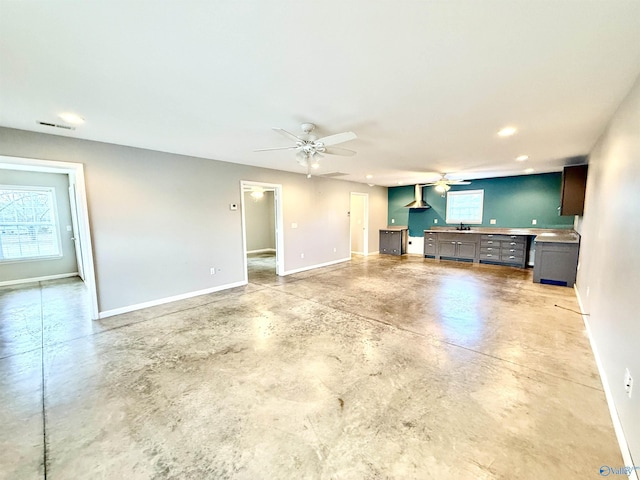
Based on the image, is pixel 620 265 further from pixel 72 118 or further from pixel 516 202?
pixel 516 202

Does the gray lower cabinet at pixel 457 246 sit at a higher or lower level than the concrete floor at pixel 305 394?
higher

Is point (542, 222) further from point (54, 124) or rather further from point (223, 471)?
point (54, 124)

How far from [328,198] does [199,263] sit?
3.83 m

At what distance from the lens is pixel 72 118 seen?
8.82 feet

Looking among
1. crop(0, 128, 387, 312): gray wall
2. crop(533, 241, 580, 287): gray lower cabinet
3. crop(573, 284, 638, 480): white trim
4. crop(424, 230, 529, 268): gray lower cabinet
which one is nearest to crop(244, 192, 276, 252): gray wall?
crop(0, 128, 387, 312): gray wall

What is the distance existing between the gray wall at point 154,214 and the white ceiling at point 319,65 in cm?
48

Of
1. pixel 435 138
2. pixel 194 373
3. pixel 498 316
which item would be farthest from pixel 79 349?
pixel 498 316

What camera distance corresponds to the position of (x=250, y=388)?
2203 mm

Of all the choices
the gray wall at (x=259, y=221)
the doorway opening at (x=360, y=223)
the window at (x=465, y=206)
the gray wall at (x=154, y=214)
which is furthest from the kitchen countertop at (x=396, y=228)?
the gray wall at (x=259, y=221)

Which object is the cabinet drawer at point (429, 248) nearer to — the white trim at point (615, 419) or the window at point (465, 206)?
the window at point (465, 206)

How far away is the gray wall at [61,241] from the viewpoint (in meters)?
5.32

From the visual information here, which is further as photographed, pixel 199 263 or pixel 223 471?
pixel 199 263

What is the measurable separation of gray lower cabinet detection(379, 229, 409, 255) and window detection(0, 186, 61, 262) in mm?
8854

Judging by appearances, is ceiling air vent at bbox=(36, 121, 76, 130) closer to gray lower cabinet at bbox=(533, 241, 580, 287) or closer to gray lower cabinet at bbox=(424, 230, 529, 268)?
gray lower cabinet at bbox=(533, 241, 580, 287)
